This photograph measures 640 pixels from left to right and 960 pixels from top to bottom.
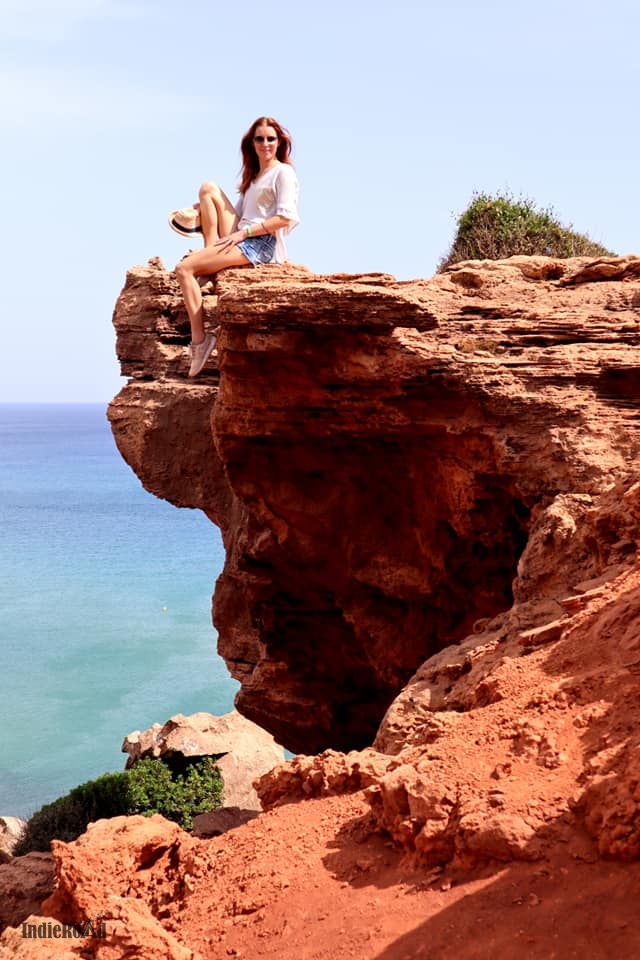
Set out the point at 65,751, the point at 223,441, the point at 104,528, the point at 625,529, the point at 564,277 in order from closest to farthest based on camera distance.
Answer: the point at 625,529
the point at 564,277
the point at 223,441
the point at 65,751
the point at 104,528

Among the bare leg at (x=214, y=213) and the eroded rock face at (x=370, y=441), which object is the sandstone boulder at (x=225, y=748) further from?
the bare leg at (x=214, y=213)

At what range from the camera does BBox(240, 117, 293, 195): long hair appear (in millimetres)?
10555

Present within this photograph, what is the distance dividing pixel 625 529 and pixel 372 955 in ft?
13.8

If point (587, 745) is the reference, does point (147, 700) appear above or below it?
below

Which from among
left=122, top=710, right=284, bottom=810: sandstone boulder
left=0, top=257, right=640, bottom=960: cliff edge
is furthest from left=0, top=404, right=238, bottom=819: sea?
left=0, top=257, right=640, bottom=960: cliff edge

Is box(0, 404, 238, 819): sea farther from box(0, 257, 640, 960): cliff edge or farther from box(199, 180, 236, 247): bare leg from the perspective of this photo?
box(199, 180, 236, 247): bare leg

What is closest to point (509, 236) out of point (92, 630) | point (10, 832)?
point (10, 832)

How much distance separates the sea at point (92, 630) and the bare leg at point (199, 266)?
2566cm

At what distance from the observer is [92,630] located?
58625 mm

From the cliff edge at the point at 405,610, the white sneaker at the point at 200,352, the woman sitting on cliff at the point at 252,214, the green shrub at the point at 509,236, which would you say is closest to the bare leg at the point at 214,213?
the woman sitting on cliff at the point at 252,214

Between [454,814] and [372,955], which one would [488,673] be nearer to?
[454,814]

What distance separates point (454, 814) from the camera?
5.79 m

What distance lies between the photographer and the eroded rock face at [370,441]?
10.4 meters

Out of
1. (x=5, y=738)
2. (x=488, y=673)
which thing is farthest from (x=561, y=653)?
(x=5, y=738)
